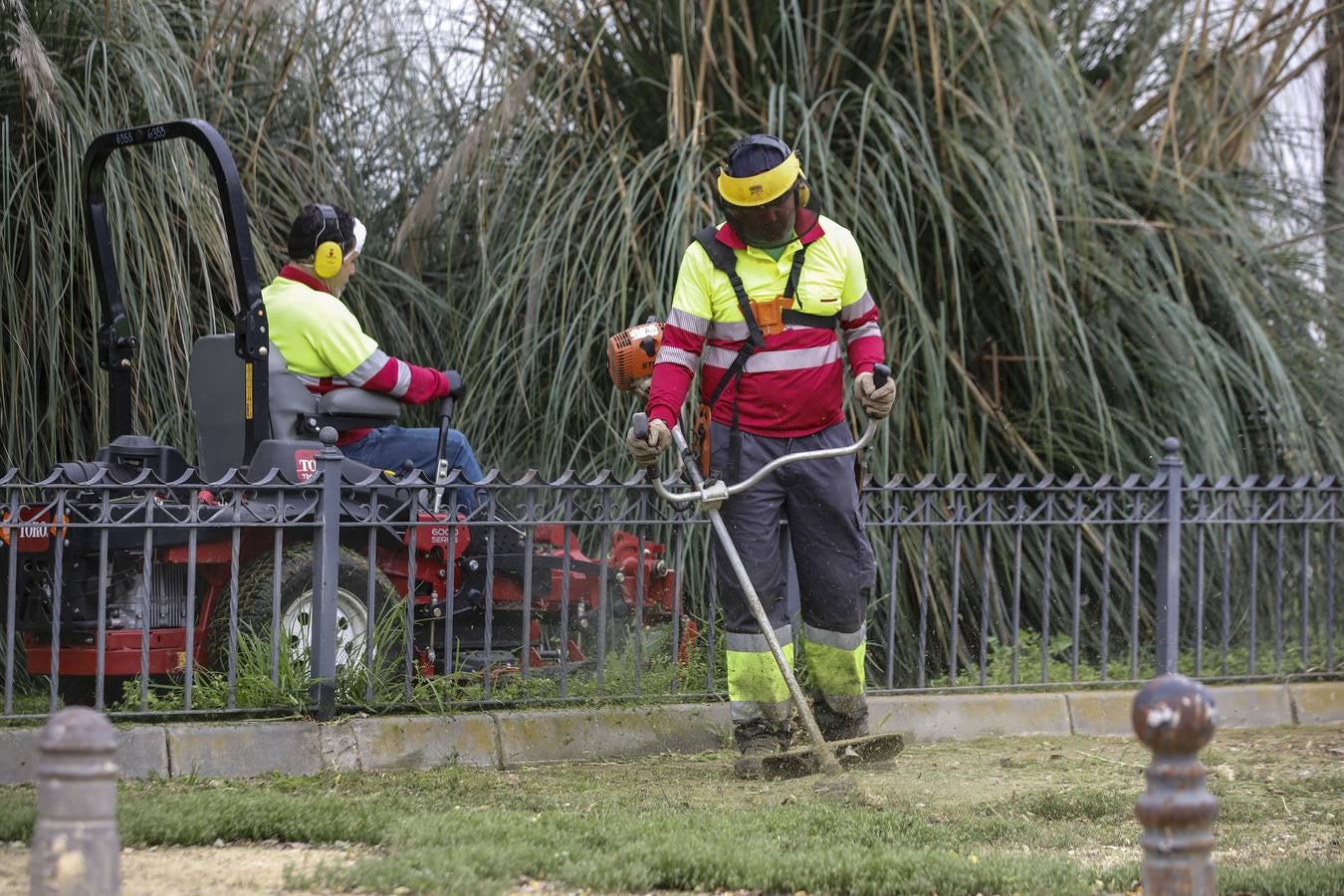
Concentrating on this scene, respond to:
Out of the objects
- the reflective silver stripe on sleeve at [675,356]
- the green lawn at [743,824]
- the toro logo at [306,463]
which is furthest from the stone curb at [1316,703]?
the toro logo at [306,463]

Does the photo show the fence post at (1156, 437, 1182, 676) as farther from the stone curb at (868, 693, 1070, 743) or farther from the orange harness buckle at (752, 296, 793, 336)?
the orange harness buckle at (752, 296, 793, 336)

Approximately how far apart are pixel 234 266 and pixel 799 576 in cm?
241

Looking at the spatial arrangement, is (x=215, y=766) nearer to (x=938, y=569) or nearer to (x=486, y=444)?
(x=486, y=444)

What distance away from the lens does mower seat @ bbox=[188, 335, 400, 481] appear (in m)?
5.86

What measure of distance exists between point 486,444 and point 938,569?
2.24 metres

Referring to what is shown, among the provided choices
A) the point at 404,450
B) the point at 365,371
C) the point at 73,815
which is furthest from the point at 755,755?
the point at 73,815

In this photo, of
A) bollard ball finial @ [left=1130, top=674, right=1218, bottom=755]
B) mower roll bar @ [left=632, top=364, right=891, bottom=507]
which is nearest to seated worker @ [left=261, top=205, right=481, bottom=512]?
mower roll bar @ [left=632, top=364, right=891, bottom=507]

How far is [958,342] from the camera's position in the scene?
8.05 meters

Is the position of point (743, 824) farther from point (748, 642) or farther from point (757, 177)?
point (757, 177)

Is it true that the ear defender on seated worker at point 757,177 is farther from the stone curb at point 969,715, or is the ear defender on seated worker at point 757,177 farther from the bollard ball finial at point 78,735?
the bollard ball finial at point 78,735

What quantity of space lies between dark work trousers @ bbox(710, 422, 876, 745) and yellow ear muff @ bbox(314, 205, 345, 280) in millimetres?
1613

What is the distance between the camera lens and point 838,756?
211 inches

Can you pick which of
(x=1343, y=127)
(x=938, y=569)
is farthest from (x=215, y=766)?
(x=1343, y=127)

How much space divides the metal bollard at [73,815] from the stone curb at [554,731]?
2355 millimetres
